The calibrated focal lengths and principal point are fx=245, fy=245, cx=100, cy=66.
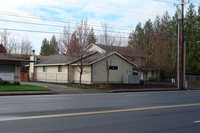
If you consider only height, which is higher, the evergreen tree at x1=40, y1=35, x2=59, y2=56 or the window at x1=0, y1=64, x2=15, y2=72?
the evergreen tree at x1=40, y1=35, x2=59, y2=56

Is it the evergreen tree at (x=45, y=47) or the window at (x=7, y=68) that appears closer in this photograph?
the window at (x=7, y=68)

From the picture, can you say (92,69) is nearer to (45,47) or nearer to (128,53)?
(128,53)

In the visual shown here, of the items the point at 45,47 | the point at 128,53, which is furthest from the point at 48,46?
the point at 128,53

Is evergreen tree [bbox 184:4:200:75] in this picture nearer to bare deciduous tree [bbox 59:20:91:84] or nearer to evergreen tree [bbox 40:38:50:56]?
bare deciduous tree [bbox 59:20:91:84]

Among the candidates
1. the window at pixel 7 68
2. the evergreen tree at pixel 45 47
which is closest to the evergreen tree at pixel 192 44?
the window at pixel 7 68

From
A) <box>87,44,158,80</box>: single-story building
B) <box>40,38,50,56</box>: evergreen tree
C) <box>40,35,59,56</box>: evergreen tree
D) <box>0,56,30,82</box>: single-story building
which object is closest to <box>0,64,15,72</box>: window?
<box>0,56,30,82</box>: single-story building

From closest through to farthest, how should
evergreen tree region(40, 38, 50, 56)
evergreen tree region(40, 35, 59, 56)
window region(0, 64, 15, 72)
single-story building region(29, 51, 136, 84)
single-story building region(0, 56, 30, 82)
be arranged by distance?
single-story building region(0, 56, 30, 82) < window region(0, 64, 15, 72) < single-story building region(29, 51, 136, 84) < evergreen tree region(40, 35, 59, 56) < evergreen tree region(40, 38, 50, 56)

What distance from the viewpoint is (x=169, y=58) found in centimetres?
3888

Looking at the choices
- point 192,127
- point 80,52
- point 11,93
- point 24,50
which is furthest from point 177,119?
point 24,50

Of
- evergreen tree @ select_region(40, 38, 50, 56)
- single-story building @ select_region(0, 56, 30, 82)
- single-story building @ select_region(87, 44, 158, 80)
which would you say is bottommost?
single-story building @ select_region(0, 56, 30, 82)

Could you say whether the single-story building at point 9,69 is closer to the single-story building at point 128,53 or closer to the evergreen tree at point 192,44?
the single-story building at point 128,53

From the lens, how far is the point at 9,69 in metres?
27.1

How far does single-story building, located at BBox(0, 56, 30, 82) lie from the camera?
2639cm

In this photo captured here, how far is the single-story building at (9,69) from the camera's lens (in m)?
26.4
